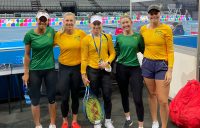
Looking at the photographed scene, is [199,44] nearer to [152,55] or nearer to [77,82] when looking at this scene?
[152,55]

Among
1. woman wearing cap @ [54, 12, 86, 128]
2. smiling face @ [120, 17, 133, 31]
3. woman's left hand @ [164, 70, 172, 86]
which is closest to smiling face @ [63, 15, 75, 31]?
woman wearing cap @ [54, 12, 86, 128]

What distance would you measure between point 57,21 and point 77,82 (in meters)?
8.41

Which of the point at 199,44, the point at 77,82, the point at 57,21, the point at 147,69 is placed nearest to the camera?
the point at 147,69

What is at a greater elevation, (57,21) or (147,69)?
(57,21)

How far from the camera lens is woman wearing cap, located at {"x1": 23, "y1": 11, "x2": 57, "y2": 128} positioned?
9.51 feet

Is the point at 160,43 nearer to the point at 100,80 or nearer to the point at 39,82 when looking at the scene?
the point at 100,80

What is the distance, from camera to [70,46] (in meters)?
2.95

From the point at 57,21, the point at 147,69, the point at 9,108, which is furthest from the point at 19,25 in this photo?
the point at 147,69

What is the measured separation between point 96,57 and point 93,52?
62mm

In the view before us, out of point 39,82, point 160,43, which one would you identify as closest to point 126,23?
point 160,43

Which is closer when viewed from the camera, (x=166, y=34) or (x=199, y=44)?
(x=166, y=34)

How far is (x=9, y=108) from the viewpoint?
161 inches

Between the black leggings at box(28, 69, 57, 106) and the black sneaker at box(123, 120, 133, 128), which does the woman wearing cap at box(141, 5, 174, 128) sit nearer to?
the black sneaker at box(123, 120, 133, 128)

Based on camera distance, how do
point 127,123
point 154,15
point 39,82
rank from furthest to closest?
1. point 127,123
2. point 39,82
3. point 154,15
